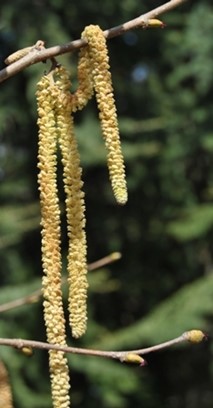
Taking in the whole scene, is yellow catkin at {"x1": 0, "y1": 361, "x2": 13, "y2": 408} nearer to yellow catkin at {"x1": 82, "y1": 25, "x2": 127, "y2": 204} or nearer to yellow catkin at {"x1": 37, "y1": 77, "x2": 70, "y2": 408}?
yellow catkin at {"x1": 37, "y1": 77, "x2": 70, "y2": 408}

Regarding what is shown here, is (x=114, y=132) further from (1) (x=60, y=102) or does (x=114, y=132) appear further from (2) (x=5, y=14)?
(2) (x=5, y=14)

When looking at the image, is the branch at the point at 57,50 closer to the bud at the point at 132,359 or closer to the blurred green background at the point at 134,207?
the bud at the point at 132,359

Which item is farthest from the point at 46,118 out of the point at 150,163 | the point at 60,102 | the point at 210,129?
the point at 150,163

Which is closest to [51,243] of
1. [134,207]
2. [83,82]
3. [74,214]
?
[74,214]

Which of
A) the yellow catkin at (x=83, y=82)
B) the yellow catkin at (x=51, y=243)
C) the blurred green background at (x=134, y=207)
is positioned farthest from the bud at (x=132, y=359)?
the blurred green background at (x=134, y=207)

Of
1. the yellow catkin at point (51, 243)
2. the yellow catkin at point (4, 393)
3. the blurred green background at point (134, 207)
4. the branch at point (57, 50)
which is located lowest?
the yellow catkin at point (4, 393)

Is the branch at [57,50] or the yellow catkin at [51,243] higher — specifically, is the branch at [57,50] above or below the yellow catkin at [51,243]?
above
